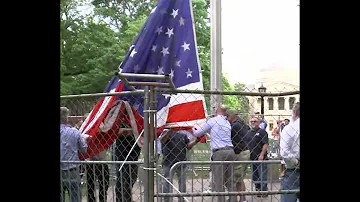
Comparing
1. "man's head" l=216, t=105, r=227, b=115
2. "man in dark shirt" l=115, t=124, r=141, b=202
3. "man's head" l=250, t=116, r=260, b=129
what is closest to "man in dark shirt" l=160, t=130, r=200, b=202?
"man's head" l=216, t=105, r=227, b=115

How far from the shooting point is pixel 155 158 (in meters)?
4.48

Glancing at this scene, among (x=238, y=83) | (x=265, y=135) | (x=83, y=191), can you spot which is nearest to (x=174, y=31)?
(x=83, y=191)

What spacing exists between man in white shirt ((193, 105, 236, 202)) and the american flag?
63cm

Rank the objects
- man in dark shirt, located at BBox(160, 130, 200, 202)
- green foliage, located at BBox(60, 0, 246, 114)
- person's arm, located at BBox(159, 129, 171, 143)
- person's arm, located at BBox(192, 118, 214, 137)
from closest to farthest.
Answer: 1. person's arm, located at BBox(159, 129, 171, 143)
2. person's arm, located at BBox(192, 118, 214, 137)
3. man in dark shirt, located at BBox(160, 130, 200, 202)
4. green foliage, located at BBox(60, 0, 246, 114)

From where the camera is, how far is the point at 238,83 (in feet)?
89.2

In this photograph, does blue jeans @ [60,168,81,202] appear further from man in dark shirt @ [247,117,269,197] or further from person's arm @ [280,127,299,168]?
man in dark shirt @ [247,117,269,197]

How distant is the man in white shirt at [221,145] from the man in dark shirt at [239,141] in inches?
8.7

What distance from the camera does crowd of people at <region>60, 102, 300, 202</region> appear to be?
6.01 m

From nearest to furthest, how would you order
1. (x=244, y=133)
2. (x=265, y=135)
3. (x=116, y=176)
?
(x=116, y=176) → (x=244, y=133) → (x=265, y=135)

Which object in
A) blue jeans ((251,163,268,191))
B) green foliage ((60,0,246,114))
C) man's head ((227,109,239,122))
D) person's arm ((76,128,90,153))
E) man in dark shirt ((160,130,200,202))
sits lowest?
blue jeans ((251,163,268,191))

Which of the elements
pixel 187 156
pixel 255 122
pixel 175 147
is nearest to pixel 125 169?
pixel 175 147

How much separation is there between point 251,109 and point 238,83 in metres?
20.1

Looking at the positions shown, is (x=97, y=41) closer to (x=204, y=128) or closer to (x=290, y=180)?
(x=204, y=128)
